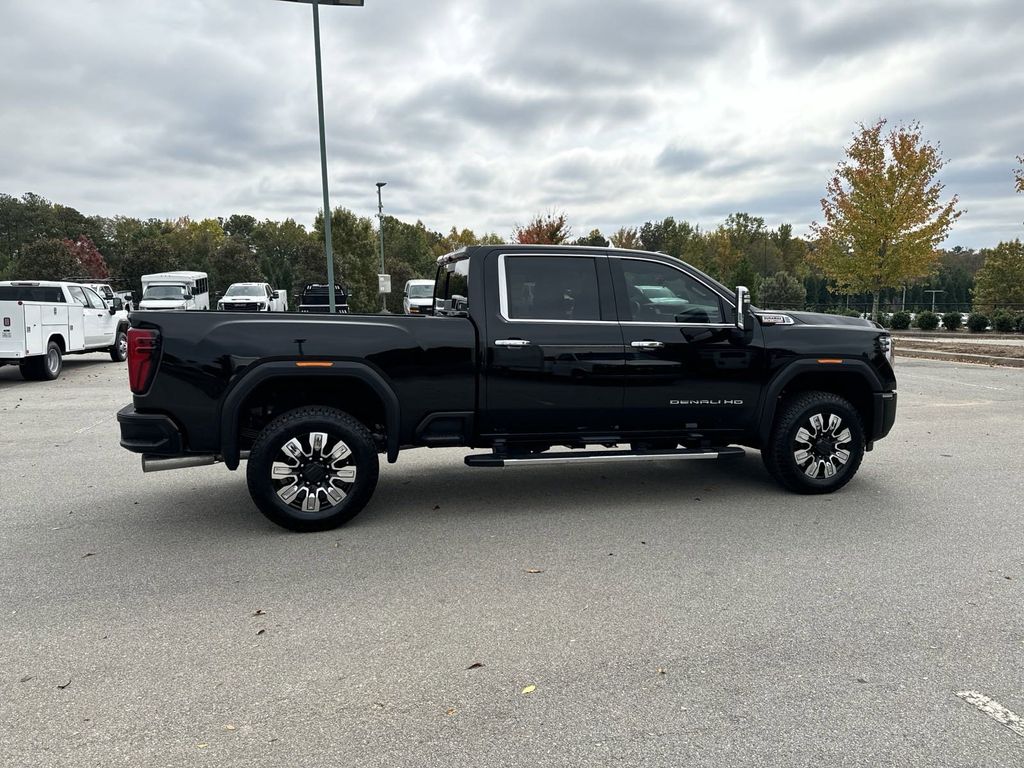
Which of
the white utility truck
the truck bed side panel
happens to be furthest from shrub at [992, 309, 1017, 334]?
the truck bed side panel

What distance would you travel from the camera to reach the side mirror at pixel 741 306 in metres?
5.63

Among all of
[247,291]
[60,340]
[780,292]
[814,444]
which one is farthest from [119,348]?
[780,292]

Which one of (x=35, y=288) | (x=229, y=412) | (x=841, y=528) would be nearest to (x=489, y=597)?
(x=229, y=412)

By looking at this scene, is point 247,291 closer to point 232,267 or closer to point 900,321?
point 900,321

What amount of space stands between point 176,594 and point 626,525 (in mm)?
2922

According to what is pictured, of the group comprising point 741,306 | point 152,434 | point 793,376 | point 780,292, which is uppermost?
point 780,292

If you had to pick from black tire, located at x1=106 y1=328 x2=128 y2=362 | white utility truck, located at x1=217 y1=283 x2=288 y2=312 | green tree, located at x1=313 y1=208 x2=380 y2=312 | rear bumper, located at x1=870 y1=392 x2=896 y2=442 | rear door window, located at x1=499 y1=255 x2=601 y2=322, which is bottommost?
rear bumper, located at x1=870 y1=392 x2=896 y2=442

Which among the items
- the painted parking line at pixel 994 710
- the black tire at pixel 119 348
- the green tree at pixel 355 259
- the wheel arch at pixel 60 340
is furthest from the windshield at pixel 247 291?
the painted parking line at pixel 994 710

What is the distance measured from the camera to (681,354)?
5.68m

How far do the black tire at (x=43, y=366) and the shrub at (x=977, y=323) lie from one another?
30277 millimetres

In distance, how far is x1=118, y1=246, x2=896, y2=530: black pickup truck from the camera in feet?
16.2

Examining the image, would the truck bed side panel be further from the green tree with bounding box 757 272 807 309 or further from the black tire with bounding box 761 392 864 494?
the green tree with bounding box 757 272 807 309

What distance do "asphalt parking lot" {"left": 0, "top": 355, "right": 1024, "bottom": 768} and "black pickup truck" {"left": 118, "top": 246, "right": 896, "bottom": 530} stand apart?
0.47m

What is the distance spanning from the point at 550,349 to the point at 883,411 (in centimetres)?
290
